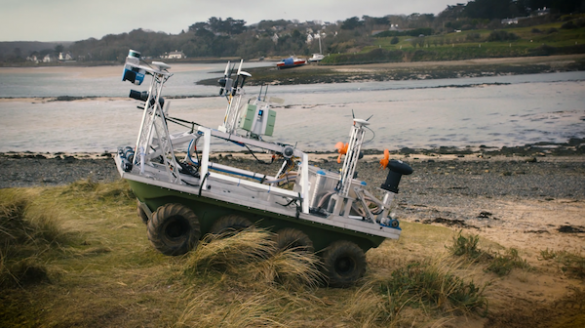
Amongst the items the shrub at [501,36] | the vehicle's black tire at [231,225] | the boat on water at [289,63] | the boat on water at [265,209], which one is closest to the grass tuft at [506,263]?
the boat on water at [265,209]

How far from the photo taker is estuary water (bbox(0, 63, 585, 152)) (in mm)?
24297

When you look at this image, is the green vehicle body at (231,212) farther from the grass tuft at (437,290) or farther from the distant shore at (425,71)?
the distant shore at (425,71)

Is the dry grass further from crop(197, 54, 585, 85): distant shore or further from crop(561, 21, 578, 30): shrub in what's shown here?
crop(561, 21, 578, 30): shrub

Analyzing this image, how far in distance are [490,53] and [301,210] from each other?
59970 millimetres

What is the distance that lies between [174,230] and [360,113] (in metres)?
27.1

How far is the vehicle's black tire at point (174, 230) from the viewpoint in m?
7.16

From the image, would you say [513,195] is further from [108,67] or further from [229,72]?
[108,67]

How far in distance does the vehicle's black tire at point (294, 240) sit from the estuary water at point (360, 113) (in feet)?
38.1

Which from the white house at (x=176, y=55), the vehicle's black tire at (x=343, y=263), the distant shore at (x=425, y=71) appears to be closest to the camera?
the vehicle's black tire at (x=343, y=263)

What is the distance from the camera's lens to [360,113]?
3341 centimetres

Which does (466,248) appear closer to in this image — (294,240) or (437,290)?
(437,290)

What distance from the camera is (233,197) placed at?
7.12 metres

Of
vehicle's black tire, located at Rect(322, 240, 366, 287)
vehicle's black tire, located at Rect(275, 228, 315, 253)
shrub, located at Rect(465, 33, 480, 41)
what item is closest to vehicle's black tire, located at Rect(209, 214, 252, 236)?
vehicle's black tire, located at Rect(275, 228, 315, 253)

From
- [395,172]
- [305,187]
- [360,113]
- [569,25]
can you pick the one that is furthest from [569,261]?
[569,25]
